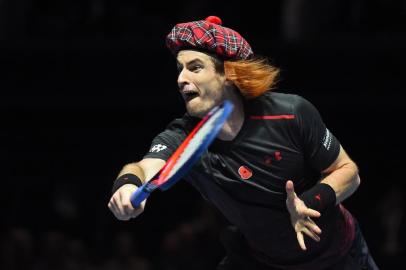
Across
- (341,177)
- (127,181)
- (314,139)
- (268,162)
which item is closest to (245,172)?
(268,162)

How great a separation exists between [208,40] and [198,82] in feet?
0.72

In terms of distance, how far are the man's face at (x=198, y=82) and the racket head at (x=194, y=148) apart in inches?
11.3

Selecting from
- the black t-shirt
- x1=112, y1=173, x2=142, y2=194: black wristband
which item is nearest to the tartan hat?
the black t-shirt

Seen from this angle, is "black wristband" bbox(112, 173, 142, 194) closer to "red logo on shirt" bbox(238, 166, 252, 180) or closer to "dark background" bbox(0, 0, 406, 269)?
"red logo on shirt" bbox(238, 166, 252, 180)

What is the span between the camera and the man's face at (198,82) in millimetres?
4625

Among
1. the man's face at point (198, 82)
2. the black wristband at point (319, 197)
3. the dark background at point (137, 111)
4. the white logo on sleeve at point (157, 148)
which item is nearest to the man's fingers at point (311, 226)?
the black wristband at point (319, 197)

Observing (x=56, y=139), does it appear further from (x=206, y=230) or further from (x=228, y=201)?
(x=228, y=201)

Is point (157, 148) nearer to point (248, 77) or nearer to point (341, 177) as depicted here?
point (248, 77)

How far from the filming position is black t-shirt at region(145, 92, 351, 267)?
4.71 meters

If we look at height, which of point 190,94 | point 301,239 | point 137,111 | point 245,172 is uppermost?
point 190,94

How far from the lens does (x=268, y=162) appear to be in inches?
185

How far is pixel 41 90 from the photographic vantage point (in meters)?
10.7

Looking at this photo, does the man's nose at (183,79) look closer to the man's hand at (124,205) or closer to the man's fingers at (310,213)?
the man's hand at (124,205)

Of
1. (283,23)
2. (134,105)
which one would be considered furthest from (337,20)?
(134,105)
